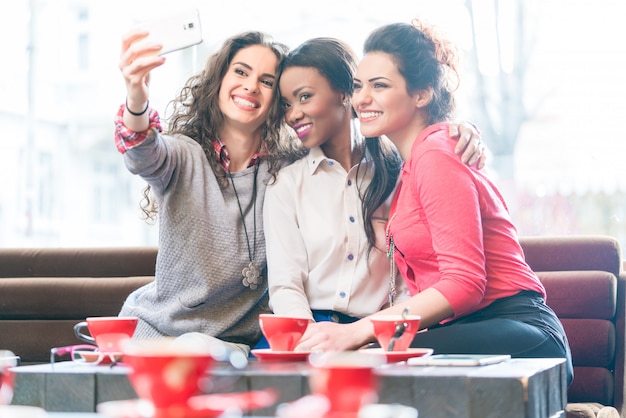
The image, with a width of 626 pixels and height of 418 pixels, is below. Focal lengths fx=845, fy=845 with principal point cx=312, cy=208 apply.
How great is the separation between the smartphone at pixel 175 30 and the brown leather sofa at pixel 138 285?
1.18m

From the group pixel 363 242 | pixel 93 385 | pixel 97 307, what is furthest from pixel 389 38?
pixel 97 307

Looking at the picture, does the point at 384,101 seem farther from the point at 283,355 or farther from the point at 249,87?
the point at 283,355

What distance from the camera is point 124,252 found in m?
3.02

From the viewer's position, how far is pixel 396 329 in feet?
4.92

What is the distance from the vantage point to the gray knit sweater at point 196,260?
2213 millimetres

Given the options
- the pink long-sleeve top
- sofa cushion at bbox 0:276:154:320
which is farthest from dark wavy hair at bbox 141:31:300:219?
sofa cushion at bbox 0:276:154:320

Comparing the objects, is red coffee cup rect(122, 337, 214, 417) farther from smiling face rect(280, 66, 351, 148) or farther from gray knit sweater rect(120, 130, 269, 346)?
smiling face rect(280, 66, 351, 148)

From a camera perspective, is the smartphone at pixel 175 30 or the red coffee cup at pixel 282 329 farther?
the smartphone at pixel 175 30

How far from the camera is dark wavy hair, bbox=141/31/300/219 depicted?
2.36 m

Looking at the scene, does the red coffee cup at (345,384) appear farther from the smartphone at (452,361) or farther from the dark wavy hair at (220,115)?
the dark wavy hair at (220,115)

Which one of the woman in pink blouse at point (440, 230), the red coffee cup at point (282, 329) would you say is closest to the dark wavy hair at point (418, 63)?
the woman in pink blouse at point (440, 230)

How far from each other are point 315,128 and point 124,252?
1084 millimetres

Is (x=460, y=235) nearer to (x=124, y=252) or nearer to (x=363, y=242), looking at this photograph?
(x=363, y=242)

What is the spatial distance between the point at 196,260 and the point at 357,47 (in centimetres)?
115
